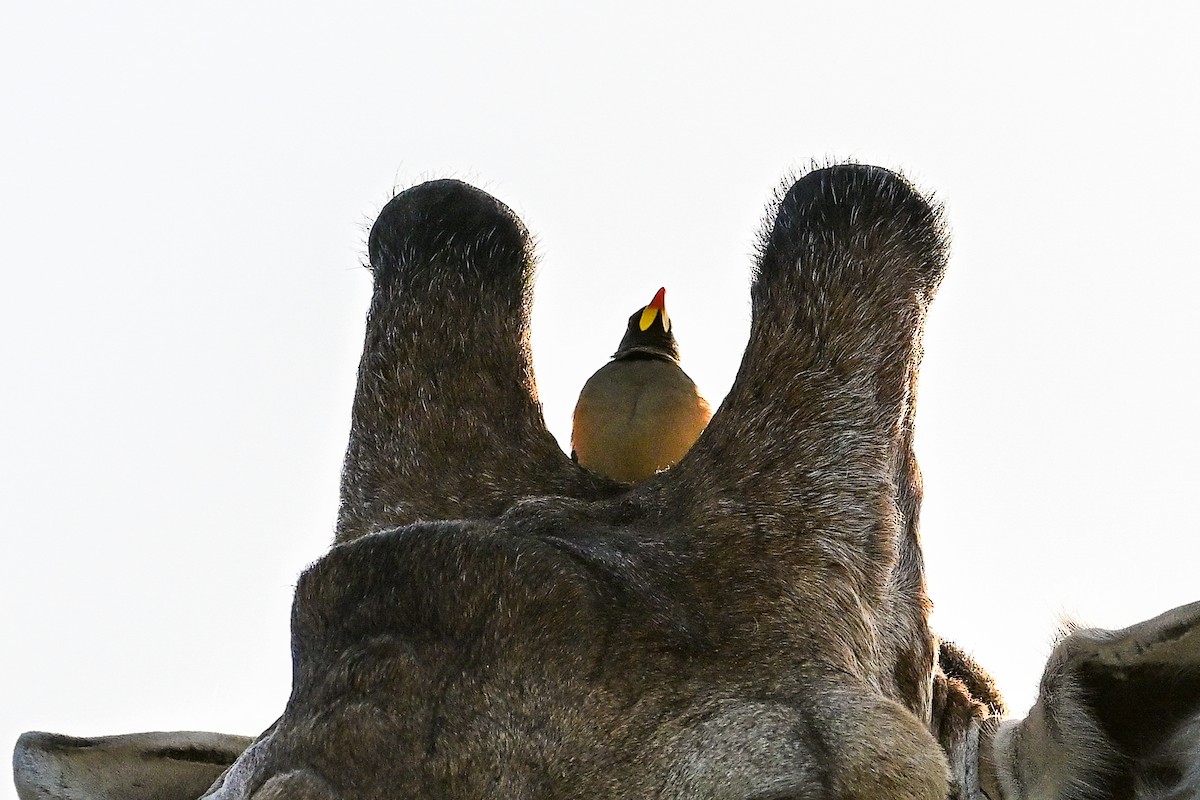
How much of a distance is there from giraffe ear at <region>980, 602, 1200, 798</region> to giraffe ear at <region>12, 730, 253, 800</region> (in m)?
2.37

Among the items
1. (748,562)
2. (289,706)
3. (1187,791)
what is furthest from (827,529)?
(289,706)

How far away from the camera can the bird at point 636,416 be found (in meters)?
5.50

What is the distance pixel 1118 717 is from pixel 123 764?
282 centimetres

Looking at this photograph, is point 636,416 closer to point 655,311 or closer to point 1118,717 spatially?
point 655,311

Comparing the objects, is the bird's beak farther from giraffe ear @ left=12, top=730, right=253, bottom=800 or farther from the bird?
giraffe ear @ left=12, top=730, right=253, bottom=800

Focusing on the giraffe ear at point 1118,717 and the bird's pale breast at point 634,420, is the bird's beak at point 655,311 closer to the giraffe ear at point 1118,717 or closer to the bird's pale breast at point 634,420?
the bird's pale breast at point 634,420

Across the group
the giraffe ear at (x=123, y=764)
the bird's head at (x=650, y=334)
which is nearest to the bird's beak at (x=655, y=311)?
the bird's head at (x=650, y=334)

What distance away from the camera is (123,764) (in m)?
5.07

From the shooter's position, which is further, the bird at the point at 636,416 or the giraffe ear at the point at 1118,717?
the bird at the point at 636,416

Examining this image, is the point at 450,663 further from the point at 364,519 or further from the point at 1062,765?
the point at 1062,765

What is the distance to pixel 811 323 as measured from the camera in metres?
4.85

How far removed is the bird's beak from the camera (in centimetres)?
620

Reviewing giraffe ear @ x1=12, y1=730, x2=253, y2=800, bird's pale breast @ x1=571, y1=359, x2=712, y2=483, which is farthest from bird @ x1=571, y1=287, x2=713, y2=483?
giraffe ear @ x1=12, y1=730, x2=253, y2=800

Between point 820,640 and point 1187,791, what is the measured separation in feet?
2.99
